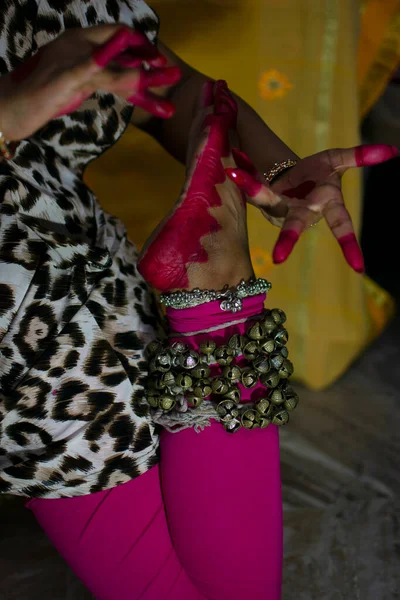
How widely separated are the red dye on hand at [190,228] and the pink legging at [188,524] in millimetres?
79

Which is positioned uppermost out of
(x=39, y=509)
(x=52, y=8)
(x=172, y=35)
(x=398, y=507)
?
(x=52, y=8)

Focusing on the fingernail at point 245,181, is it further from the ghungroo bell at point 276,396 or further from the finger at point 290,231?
the ghungroo bell at point 276,396

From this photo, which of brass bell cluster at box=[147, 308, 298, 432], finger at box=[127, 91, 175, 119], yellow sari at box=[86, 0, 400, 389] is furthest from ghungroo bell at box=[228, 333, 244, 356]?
yellow sari at box=[86, 0, 400, 389]

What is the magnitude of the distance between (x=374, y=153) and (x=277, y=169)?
116mm

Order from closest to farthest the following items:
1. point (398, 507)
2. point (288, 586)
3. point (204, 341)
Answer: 1. point (204, 341)
2. point (288, 586)
3. point (398, 507)

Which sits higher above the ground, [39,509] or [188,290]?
[188,290]

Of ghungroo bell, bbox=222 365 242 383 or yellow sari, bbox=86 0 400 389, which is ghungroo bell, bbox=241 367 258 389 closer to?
ghungroo bell, bbox=222 365 242 383

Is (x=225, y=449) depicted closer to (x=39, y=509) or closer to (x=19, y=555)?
(x=39, y=509)

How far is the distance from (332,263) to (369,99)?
337 mm

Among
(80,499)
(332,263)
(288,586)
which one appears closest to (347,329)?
(332,263)

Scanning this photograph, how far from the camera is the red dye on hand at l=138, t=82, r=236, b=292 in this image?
552 mm

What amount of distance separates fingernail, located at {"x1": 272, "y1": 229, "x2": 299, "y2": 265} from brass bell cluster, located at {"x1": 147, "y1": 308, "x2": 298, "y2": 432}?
11 cm

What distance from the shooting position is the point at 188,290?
1.87 feet

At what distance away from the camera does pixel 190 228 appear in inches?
22.1
